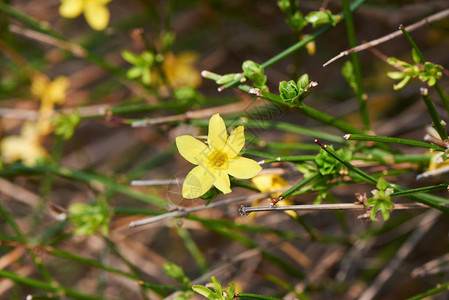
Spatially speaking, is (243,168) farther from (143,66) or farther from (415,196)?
(143,66)

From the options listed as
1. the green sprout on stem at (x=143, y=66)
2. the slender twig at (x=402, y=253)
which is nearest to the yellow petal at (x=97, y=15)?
the green sprout on stem at (x=143, y=66)

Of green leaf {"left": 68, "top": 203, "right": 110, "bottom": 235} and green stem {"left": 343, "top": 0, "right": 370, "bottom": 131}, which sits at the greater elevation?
green stem {"left": 343, "top": 0, "right": 370, "bottom": 131}

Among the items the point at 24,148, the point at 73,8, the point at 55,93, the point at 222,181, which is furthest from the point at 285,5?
the point at 24,148

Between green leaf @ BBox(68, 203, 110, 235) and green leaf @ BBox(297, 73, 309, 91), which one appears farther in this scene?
green leaf @ BBox(68, 203, 110, 235)

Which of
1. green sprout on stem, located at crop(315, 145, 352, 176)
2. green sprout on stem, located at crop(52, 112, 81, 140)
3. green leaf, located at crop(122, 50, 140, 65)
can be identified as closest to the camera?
green sprout on stem, located at crop(315, 145, 352, 176)

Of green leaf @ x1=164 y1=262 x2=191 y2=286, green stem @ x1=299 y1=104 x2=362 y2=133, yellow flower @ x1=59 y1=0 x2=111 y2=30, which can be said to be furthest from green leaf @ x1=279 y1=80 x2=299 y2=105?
yellow flower @ x1=59 y1=0 x2=111 y2=30

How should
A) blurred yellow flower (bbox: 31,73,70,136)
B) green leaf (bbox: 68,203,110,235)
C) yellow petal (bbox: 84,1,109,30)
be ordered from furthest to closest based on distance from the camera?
blurred yellow flower (bbox: 31,73,70,136), yellow petal (bbox: 84,1,109,30), green leaf (bbox: 68,203,110,235)

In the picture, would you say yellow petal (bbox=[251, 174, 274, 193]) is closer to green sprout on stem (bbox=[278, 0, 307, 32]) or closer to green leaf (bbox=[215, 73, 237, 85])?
green leaf (bbox=[215, 73, 237, 85])
